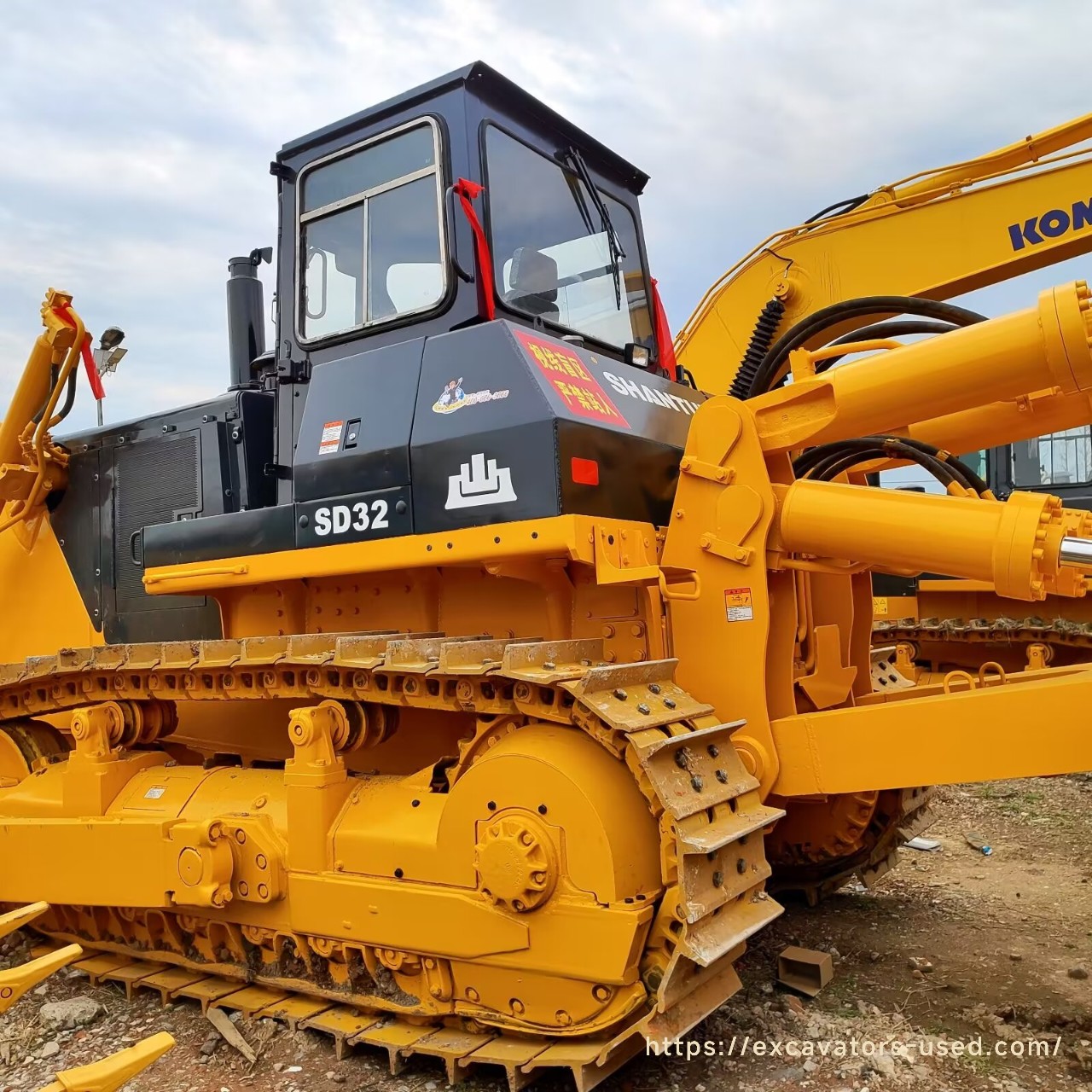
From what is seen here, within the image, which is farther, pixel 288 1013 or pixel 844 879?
pixel 844 879

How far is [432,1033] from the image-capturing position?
3486 millimetres

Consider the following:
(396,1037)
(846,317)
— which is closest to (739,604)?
(846,317)

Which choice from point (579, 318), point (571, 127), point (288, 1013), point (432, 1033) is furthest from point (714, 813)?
point (571, 127)

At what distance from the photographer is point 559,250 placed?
15.6ft

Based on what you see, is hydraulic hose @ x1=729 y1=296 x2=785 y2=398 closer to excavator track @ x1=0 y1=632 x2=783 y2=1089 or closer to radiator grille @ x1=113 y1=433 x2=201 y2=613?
excavator track @ x1=0 y1=632 x2=783 y2=1089

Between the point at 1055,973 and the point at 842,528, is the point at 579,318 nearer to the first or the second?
the point at 842,528

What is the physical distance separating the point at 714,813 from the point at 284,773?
6.04 ft

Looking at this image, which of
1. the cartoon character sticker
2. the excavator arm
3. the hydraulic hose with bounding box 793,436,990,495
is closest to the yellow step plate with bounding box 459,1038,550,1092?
the cartoon character sticker

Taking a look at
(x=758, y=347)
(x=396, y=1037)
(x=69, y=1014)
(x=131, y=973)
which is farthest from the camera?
(x=758, y=347)

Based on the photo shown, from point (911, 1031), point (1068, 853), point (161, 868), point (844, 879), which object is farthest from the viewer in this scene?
point (1068, 853)

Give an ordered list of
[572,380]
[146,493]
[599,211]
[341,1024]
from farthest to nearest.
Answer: [146,493] → [599,211] → [572,380] → [341,1024]

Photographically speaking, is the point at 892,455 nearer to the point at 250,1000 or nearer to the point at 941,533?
the point at 941,533

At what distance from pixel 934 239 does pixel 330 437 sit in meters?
4.09

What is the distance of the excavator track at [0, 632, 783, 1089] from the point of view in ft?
9.88
